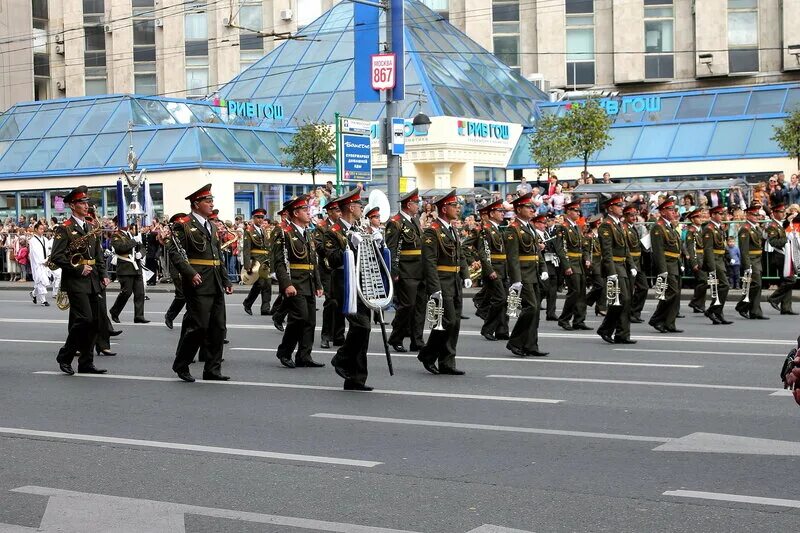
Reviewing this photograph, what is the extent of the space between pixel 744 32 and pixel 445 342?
164 feet

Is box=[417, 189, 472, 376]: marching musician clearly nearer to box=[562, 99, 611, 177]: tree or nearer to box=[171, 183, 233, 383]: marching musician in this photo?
box=[171, 183, 233, 383]: marching musician

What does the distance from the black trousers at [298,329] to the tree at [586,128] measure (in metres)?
24.8

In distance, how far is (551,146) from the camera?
126 feet

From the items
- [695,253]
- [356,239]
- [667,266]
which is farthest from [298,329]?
[695,253]

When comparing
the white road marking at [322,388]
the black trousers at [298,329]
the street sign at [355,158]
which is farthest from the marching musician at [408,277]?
the street sign at [355,158]

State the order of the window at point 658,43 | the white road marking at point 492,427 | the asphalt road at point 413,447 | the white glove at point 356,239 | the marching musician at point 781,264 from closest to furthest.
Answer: the asphalt road at point 413,447, the white road marking at point 492,427, the white glove at point 356,239, the marching musician at point 781,264, the window at point 658,43

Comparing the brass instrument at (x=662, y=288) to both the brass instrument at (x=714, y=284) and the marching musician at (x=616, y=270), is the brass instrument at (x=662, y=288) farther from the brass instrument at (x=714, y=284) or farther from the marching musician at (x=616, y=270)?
the brass instrument at (x=714, y=284)

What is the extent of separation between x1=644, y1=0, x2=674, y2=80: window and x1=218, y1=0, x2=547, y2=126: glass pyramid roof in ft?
40.4

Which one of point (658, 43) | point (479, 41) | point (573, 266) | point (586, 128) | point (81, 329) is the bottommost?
point (81, 329)

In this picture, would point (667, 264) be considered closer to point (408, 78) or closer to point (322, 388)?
point (322, 388)

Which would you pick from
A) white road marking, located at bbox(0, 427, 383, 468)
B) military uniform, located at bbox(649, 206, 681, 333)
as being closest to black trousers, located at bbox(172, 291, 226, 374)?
white road marking, located at bbox(0, 427, 383, 468)

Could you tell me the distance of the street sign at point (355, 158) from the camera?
82.5 ft

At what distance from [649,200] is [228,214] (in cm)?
1577

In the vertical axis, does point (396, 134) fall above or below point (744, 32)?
below
